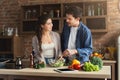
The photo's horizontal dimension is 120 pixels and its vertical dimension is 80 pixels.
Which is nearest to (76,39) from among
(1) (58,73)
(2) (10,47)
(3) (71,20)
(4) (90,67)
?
(3) (71,20)

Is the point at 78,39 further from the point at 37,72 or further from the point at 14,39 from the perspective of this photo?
the point at 14,39

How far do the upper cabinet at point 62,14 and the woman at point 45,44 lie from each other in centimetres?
189

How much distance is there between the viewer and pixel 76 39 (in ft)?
10.1

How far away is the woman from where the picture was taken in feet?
10.2

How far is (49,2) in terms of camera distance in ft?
17.6

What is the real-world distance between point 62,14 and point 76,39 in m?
2.11

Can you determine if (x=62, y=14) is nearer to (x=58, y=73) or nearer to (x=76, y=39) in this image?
(x=76, y=39)

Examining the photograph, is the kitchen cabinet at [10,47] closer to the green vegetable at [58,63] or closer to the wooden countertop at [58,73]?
the green vegetable at [58,63]

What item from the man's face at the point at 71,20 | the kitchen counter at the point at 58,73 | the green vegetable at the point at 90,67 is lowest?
the kitchen counter at the point at 58,73

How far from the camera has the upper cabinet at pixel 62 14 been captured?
496 centimetres

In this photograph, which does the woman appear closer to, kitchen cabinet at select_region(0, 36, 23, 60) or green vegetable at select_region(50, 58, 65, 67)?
green vegetable at select_region(50, 58, 65, 67)

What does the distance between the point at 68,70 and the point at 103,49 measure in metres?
2.62

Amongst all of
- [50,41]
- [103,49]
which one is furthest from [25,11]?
[50,41]

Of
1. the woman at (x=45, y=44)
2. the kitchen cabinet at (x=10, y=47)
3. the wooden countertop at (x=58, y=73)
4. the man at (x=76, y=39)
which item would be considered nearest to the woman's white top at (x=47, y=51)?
the woman at (x=45, y=44)
